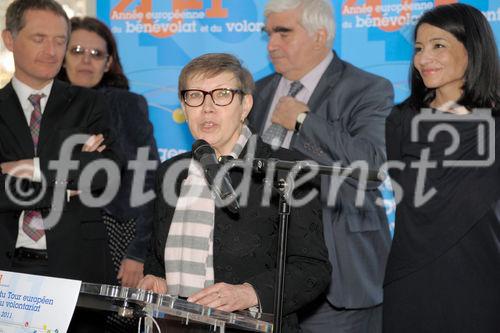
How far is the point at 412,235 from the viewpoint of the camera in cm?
335

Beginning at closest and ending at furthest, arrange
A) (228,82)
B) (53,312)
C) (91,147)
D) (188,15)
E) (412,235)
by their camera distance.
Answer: (53,312), (228,82), (412,235), (91,147), (188,15)

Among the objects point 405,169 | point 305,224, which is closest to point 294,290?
point 305,224

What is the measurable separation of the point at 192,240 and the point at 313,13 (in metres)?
1.82

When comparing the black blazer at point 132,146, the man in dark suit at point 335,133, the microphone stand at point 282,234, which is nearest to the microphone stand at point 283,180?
the microphone stand at point 282,234

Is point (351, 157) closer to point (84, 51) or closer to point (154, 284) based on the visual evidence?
point (154, 284)

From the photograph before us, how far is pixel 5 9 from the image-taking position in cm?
513

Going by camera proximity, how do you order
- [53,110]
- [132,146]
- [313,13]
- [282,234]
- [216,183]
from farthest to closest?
[132,146] → [313,13] → [53,110] → [282,234] → [216,183]

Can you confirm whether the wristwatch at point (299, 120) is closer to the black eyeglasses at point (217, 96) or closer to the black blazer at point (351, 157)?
the black blazer at point (351, 157)

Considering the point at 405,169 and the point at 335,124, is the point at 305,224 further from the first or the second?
the point at 335,124

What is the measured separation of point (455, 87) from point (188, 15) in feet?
6.77

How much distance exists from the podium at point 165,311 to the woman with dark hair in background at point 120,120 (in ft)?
7.12

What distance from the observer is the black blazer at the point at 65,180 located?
3.49m

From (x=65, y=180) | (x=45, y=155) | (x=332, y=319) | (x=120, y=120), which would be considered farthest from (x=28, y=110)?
(x=332, y=319)

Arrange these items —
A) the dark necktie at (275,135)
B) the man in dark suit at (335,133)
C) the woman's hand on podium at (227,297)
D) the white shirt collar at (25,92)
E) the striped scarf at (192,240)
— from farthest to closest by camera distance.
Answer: the dark necktie at (275,135), the man in dark suit at (335,133), the white shirt collar at (25,92), the striped scarf at (192,240), the woman's hand on podium at (227,297)
